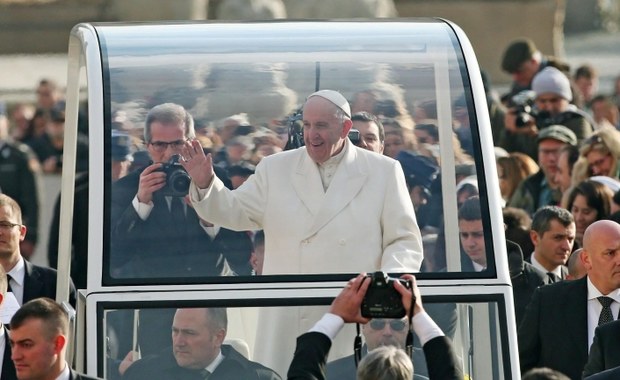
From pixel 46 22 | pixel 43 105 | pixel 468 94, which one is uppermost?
pixel 46 22

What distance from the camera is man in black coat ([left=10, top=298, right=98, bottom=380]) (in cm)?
729

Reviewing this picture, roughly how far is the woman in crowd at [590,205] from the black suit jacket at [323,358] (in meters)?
4.28

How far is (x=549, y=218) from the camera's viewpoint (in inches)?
409

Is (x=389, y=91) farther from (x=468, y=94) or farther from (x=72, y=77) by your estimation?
(x=72, y=77)

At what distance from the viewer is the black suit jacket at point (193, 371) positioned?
25.3 feet

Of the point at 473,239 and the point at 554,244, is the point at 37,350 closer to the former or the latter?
the point at 473,239

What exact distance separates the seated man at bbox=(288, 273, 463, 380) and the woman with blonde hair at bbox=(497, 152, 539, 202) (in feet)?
19.1

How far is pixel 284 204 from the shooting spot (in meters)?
8.02

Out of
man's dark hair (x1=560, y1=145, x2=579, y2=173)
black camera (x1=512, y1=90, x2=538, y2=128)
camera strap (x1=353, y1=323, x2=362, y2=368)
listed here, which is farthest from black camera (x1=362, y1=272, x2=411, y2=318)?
black camera (x1=512, y1=90, x2=538, y2=128)

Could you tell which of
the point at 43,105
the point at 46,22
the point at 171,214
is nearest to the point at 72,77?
the point at 171,214

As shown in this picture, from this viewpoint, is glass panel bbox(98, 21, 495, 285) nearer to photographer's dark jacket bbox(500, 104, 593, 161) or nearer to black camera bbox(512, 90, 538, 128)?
photographer's dark jacket bbox(500, 104, 593, 161)

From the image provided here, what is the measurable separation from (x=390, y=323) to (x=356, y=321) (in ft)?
1.02

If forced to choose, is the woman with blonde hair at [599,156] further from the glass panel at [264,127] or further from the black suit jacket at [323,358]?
the black suit jacket at [323,358]

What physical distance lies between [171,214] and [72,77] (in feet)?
4.40
